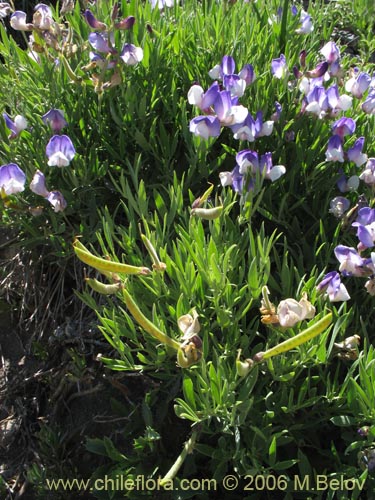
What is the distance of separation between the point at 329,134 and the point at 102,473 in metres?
1.24

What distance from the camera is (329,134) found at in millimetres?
2127

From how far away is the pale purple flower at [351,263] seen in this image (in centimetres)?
165

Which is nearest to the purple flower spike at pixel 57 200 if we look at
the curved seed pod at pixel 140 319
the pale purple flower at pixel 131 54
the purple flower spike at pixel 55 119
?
the purple flower spike at pixel 55 119

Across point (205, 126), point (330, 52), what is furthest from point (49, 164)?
point (330, 52)

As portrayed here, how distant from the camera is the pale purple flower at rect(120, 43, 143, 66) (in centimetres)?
202

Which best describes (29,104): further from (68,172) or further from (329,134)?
(329,134)

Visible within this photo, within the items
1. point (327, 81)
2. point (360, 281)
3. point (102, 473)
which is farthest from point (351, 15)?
point (102, 473)

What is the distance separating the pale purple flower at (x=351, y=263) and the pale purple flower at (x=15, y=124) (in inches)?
38.4

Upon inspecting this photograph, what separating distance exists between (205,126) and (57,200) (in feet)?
1.52

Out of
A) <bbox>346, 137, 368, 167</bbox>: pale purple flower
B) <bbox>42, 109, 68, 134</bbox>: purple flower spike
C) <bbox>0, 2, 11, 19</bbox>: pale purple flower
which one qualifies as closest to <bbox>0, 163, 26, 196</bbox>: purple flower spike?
<bbox>42, 109, 68, 134</bbox>: purple flower spike

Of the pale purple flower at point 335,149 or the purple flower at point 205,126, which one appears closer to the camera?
the purple flower at point 205,126

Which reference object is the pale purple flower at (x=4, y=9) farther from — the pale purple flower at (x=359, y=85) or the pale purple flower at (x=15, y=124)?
the pale purple flower at (x=359, y=85)

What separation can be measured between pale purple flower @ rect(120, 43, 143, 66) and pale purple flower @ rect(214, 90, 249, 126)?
364mm

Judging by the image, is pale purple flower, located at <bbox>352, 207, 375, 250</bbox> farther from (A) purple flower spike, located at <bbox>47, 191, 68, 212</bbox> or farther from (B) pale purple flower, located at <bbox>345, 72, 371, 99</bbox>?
(A) purple flower spike, located at <bbox>47, 191, 68, 212</bbox>
